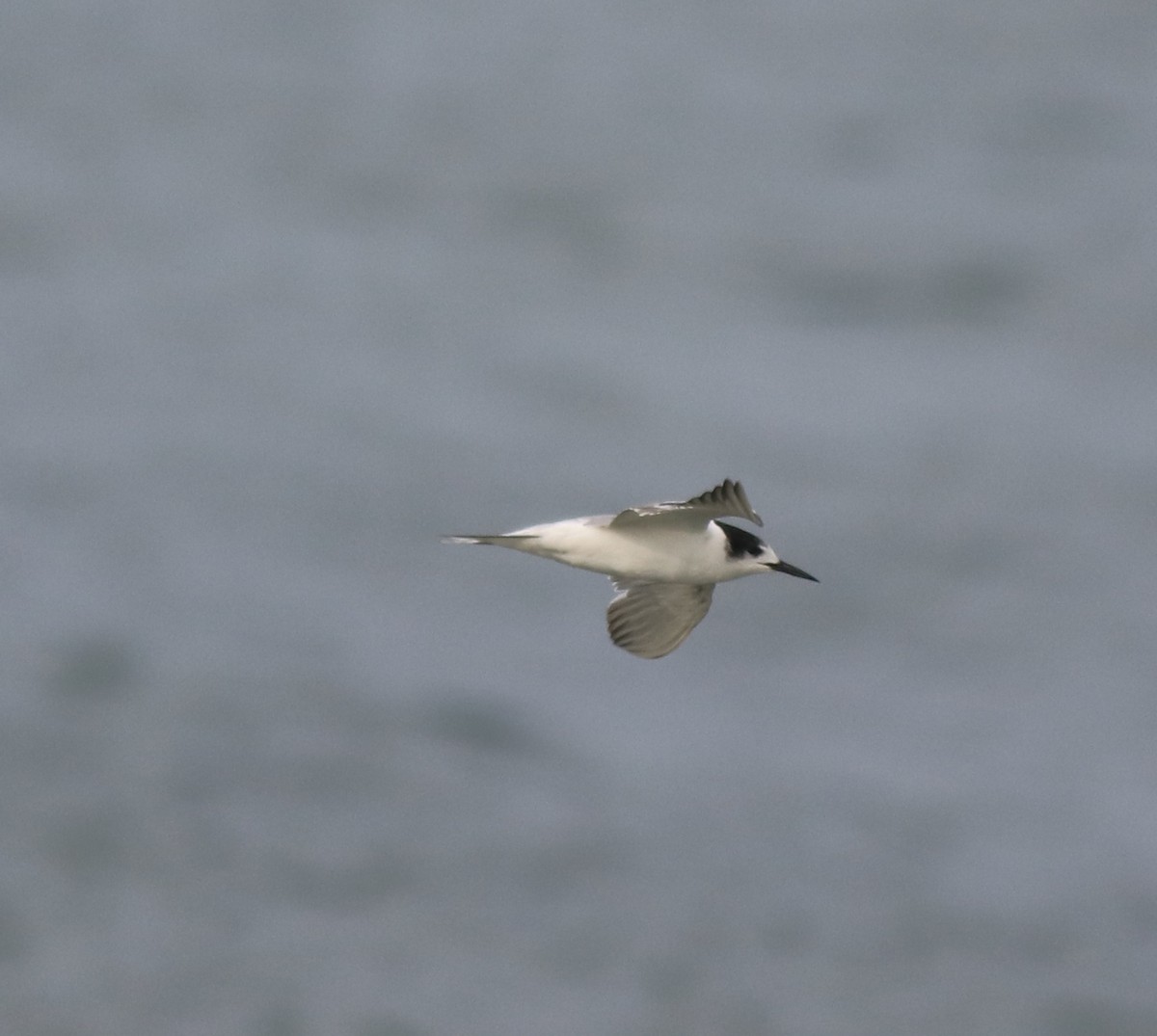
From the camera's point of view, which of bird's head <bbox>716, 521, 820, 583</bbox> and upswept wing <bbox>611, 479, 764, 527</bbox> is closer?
upswept wing <bbox>611, 479, 764, 527</bbox>

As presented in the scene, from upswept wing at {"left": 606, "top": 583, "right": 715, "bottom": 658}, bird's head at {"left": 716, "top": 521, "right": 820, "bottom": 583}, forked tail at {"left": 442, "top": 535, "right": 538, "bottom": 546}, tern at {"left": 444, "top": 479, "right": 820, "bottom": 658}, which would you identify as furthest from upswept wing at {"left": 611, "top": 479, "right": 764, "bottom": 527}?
upswept wing at {"left": 606, "top": 583, "right": 715, "bottom": 658}

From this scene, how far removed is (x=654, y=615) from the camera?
12.2m

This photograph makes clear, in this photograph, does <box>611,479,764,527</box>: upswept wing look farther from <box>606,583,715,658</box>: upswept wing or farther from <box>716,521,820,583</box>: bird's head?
<box>606,583,715,658</box>: upswept wing

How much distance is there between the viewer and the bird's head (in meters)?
11.7

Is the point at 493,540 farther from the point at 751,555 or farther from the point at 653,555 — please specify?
the point at 751,555

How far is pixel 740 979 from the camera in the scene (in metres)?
54.2

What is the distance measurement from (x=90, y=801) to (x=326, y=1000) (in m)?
12.7

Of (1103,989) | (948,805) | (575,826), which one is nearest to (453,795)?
(575,826)

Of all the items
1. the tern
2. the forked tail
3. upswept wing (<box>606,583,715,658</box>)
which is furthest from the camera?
upswept wing (<box>606,583,715,658</box>)

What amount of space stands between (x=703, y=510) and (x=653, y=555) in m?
1.10

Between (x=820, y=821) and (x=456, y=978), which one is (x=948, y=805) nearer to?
(x=820, y=821)

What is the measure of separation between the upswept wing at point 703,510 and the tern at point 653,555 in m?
0.01

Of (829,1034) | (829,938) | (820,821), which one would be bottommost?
(829,1034)

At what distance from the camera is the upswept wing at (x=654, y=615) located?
12.2 m
